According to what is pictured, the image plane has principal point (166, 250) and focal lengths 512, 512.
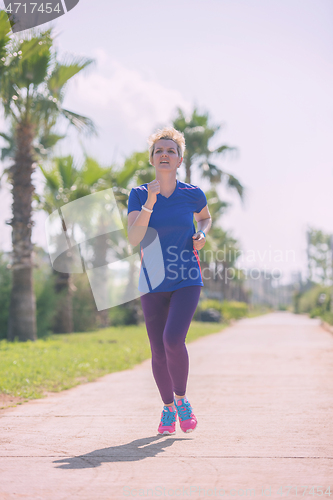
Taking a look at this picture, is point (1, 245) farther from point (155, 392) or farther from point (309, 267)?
point (309, 267)

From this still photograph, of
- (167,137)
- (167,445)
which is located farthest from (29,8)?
(167,445)

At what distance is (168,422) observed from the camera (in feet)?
11.4

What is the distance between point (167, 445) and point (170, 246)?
125 centimetres

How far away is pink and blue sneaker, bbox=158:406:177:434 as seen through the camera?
3445 millimetres

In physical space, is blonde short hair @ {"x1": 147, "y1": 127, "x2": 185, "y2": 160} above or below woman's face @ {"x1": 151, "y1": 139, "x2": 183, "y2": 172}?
above

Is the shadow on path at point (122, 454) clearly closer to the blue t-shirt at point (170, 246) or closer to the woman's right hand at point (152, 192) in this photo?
the blue t-shirt at point (170, 246)

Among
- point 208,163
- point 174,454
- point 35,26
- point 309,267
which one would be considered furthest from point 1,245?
point 309,267

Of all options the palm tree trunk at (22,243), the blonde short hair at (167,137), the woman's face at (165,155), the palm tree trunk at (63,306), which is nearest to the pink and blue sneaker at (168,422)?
the woman's face at (165,155)

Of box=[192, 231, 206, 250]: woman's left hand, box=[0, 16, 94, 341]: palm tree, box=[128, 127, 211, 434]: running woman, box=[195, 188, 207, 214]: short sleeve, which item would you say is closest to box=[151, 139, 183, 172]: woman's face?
box=[128, 127, 211, 434]: running woman

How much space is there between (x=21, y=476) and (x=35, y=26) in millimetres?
10172

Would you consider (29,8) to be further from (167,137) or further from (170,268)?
(170,268)

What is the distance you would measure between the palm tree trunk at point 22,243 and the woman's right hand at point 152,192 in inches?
368

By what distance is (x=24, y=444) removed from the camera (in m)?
3.18

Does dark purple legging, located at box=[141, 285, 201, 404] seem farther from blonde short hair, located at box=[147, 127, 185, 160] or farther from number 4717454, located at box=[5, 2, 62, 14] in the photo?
number 4717454, located at box=[5, 2, 62, 14]
